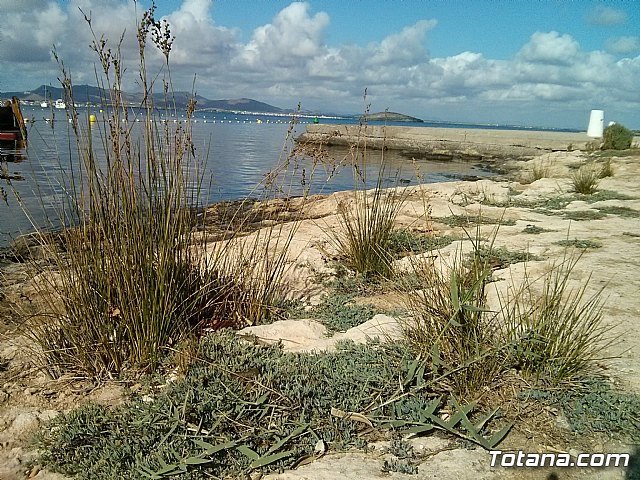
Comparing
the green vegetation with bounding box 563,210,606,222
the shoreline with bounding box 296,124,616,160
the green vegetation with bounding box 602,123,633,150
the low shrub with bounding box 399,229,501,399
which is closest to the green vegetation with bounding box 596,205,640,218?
the green vegetation with bounding box 563,210,606,222

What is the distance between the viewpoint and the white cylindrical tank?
80.9 ft

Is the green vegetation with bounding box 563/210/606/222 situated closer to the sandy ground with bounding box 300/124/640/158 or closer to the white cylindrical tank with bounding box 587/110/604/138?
the sandy ground with bounding box 300/124/640/158

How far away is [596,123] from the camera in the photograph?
2531 centimetres

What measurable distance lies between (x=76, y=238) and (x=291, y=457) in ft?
5.37

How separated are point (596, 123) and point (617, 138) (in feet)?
29.6

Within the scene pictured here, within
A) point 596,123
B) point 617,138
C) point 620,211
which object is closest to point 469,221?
point 620,211

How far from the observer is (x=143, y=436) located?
193 cm

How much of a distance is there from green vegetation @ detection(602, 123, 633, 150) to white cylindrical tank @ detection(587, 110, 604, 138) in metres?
6.51

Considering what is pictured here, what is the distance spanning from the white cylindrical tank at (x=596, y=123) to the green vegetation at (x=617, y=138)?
6.51 metres

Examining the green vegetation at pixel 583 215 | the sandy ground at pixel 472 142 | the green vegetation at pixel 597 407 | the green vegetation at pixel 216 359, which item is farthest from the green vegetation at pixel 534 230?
the sandy ground at pixel 472 142

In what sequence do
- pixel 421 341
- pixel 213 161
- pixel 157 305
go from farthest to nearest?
pixel 213 161 < pixel 157 305 < pixel 421 341

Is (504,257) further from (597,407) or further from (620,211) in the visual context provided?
(620,211)

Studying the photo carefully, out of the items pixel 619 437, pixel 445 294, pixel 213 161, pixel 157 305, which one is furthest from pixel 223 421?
pixel 213 161

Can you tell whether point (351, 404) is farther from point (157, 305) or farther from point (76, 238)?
point (76, 238)
